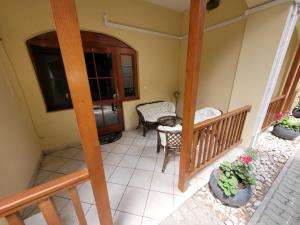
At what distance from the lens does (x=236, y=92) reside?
2416mm

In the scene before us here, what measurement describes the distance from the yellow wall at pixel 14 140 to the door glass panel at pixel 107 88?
1297 mm

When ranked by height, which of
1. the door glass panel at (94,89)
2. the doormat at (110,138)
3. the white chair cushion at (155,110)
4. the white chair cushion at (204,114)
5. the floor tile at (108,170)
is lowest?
the floor tile at (108,170)

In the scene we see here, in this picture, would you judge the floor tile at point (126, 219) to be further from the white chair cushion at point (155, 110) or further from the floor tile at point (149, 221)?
the white chair cushion at point (155, 110)

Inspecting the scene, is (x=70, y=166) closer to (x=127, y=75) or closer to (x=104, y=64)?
(x=104, y=64)

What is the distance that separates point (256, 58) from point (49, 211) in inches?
116

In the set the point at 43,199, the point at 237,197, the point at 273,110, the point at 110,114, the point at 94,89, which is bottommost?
the point at 237,197

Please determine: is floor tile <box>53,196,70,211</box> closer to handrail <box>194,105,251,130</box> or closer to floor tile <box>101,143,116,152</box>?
floor tile <box>101,143,116,152</box>

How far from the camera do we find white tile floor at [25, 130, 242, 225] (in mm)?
1487

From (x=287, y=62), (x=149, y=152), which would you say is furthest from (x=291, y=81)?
(x=149, y=152)

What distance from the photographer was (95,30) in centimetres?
250

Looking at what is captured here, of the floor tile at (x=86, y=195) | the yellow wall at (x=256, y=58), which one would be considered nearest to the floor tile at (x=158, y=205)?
the floor tile at (x=86, y=195)

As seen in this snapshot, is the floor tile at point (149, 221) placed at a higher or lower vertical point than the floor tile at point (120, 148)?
lower

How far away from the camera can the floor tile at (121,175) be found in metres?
1.92

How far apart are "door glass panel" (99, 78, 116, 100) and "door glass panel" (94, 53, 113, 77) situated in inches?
5.0
